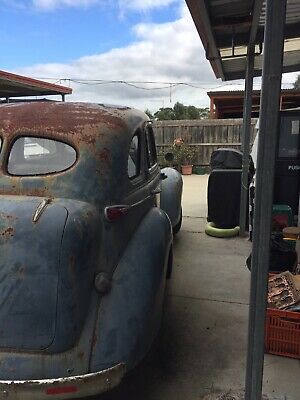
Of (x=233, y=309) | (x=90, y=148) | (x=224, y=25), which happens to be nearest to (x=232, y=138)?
(x=224, y=25)

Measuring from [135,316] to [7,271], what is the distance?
0.78 m

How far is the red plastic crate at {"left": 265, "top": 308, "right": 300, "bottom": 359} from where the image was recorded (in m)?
2.88

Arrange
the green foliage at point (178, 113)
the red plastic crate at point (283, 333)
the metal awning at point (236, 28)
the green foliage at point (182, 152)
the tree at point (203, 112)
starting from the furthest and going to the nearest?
the tree at point (203, 112), the green foliage at point (178, 113), the green foliage at point (182, 152), the metal awning at point (236, 28), the red plastic crate at point (283, 333)

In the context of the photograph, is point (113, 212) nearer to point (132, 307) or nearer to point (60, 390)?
point (132, 307)

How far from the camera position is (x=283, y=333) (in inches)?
116

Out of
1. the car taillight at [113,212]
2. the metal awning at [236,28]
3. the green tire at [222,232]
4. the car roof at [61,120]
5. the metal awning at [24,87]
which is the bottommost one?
the green tire at [222,232]

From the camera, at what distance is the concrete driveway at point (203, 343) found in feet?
8.66

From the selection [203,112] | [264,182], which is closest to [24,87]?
[264,182]

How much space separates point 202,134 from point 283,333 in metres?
11.3

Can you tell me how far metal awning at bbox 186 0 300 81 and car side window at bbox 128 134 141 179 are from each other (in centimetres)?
116

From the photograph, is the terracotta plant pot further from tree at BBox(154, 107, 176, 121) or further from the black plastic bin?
tree at BBox(154, 107, 176, 121)

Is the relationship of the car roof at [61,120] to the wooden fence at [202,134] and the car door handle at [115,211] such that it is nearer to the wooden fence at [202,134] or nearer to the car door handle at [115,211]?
the car door handle at [115,211]

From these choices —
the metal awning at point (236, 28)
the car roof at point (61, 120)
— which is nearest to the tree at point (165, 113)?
the metal awning at point (236, 28)

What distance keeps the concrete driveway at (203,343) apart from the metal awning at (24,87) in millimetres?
7120
